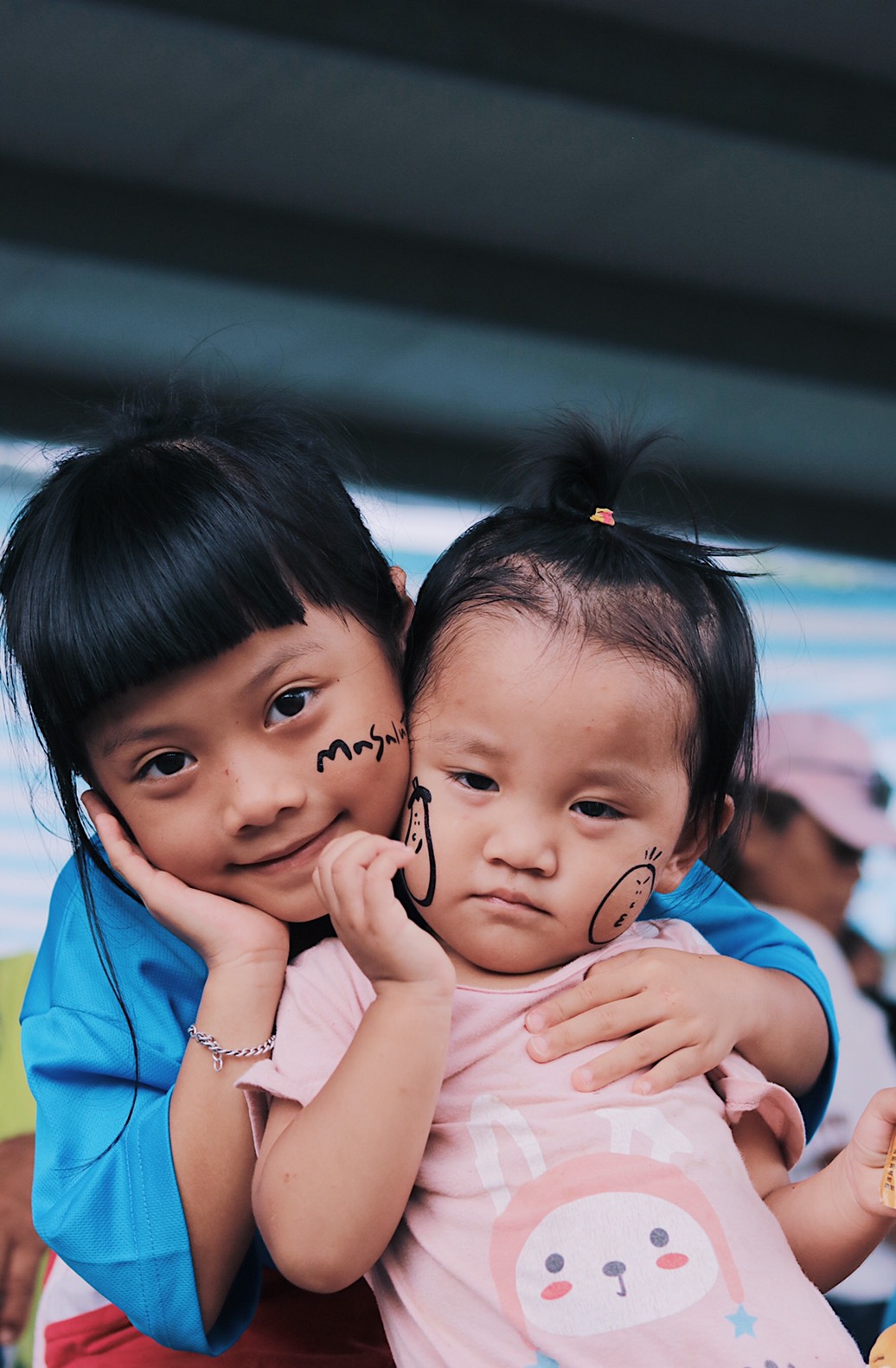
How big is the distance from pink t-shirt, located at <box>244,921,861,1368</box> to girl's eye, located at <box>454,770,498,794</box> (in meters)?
0.15

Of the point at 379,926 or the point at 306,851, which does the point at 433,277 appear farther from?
the point at 379,926

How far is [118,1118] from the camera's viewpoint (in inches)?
39.6

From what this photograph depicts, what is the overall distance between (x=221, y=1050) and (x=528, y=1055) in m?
0.22

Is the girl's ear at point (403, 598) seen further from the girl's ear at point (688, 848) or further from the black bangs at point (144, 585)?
the girl's ear at point (688, 848)

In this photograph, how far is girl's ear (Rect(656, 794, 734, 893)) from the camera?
1082 mm

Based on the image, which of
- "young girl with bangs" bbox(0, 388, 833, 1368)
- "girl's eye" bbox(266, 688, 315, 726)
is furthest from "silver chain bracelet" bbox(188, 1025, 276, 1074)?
"girl's eye" bbox(266, 688, 315, 726)

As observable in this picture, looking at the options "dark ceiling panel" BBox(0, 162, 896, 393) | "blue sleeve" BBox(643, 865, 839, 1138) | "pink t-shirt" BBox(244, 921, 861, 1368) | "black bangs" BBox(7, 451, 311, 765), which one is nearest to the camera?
"pink t-shirt" BBox(244, 921, 861, 1368)

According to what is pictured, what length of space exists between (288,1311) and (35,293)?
2.12 meters

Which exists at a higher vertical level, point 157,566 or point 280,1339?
point 157,566

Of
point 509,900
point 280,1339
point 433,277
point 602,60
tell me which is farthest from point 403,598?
point 433,277

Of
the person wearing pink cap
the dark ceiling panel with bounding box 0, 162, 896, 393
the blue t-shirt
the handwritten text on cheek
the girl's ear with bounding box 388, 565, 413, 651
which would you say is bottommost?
the person wearing pink cap

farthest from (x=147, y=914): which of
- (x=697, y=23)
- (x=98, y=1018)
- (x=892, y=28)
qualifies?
(x=892, y=28)

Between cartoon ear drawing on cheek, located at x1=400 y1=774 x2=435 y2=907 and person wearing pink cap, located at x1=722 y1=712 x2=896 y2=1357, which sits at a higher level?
cartoon ear drawing on cheek, located at x1=400 y1=774 x2=435 y2=907

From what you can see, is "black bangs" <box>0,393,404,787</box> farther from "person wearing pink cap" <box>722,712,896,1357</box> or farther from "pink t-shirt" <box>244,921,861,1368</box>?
"person wearing pink cap" <box>722,712,896,1357</box>
